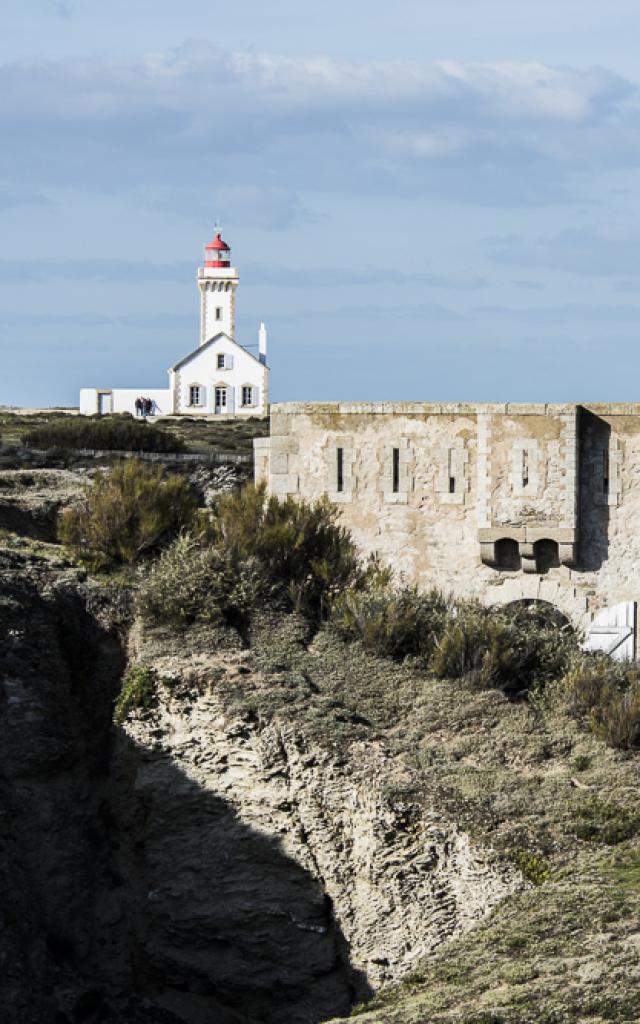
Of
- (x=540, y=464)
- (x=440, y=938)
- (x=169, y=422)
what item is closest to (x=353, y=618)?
(x=440, y=938)

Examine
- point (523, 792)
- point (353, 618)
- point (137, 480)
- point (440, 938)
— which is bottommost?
point (440, 938)

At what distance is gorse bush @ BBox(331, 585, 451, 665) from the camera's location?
17.3m

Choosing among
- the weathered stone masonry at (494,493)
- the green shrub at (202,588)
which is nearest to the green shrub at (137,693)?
the green shrub at (202,588)

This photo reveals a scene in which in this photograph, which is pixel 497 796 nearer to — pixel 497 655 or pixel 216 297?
pixel 497 655

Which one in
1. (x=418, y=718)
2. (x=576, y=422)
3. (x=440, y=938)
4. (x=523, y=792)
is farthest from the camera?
(x=576, y=422)

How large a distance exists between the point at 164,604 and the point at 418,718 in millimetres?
3229

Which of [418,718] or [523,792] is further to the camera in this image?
[418,718]

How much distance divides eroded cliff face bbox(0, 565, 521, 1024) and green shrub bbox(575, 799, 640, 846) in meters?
0.86

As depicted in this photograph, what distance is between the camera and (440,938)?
45.5 feet

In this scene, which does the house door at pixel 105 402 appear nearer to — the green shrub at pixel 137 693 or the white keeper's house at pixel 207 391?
the white keeper's house at pixel 207 391

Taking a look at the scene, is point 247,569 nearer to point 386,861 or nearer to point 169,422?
point 386,861

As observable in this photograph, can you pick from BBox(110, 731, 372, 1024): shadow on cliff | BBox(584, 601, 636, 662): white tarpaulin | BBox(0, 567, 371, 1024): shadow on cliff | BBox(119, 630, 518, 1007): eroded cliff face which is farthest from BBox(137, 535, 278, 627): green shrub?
BBox(584, 601, 636, 662): white tarpaulin

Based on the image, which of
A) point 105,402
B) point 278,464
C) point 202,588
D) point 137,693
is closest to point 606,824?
point 137,693

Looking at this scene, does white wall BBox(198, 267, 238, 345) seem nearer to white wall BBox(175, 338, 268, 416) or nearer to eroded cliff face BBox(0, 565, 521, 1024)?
white wall BBox(175, 338, 268, 416)
